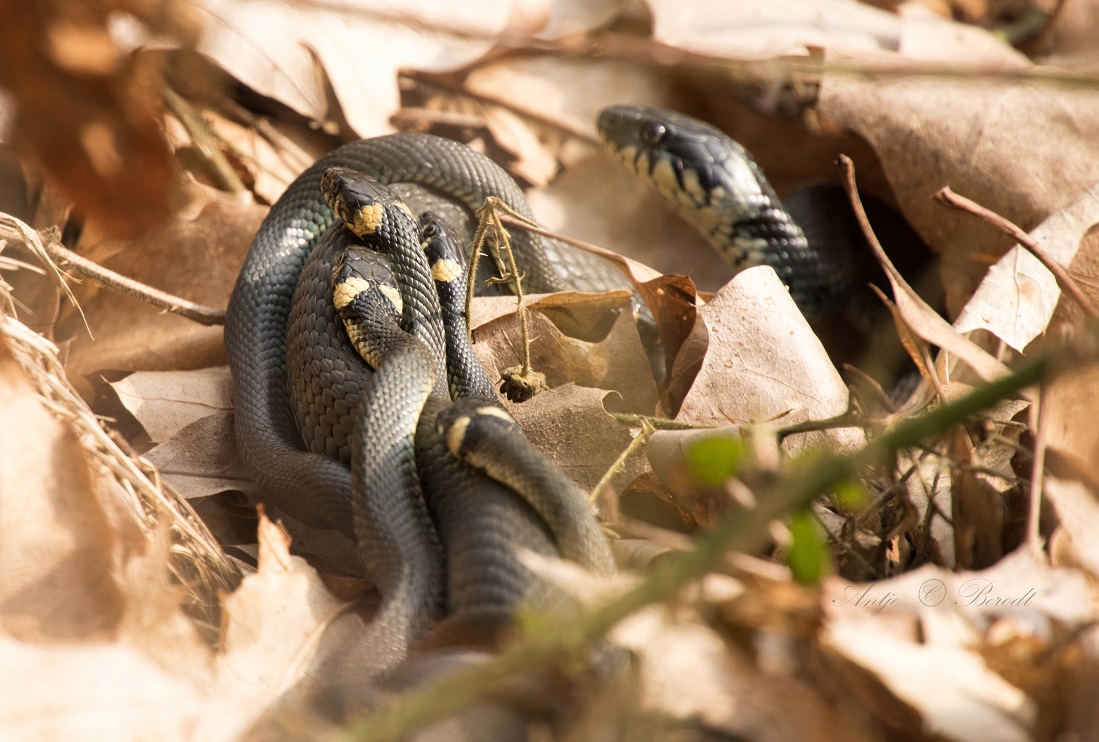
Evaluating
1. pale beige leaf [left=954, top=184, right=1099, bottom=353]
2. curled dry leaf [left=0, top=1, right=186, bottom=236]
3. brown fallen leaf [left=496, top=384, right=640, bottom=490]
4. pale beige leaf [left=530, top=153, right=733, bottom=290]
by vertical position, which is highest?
curled dry leaf [left=0, top=1, right=186, bottom=236]

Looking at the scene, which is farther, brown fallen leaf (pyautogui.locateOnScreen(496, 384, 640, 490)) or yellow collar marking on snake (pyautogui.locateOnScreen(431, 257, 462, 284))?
yellow collar marking on snake (pyautogui.locateOnScreen(431, 257, 462, 284))

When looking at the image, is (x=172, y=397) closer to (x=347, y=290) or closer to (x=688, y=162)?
(x=347, y=290)

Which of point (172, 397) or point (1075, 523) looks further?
point (172, 397)

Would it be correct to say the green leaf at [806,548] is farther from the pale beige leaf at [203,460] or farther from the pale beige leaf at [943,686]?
the pale beige leaf at [203,460]

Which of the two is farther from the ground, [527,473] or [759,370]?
[527,473]

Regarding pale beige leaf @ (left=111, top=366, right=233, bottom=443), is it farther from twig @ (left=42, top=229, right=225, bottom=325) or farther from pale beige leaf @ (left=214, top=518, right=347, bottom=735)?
pale beige leaf @ (left=214, top=518, right=347, bottom=735)

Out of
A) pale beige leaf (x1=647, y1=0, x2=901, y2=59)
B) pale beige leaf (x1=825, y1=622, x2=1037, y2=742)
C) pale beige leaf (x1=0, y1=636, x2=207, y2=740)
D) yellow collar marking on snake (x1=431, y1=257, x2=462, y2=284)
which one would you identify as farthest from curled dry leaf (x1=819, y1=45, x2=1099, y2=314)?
pale beige leaf (x1=0, y1=636, x2=207, y2=740)

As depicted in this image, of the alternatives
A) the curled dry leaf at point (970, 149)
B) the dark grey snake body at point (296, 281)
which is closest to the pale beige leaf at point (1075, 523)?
the curled dry leaf at point (970, 149)

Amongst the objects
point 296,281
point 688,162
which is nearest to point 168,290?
point 296,281

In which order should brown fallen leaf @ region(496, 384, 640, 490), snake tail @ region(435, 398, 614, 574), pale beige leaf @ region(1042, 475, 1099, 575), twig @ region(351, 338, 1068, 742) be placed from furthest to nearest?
brown fallen leaf @ region(496, 384, 640, 490), snake tail @ region(435, 398, 614, 574), pale beige leaf @ region(1042, 475, 1099, 575), twig @ region(351, 338, 1068, 742)
